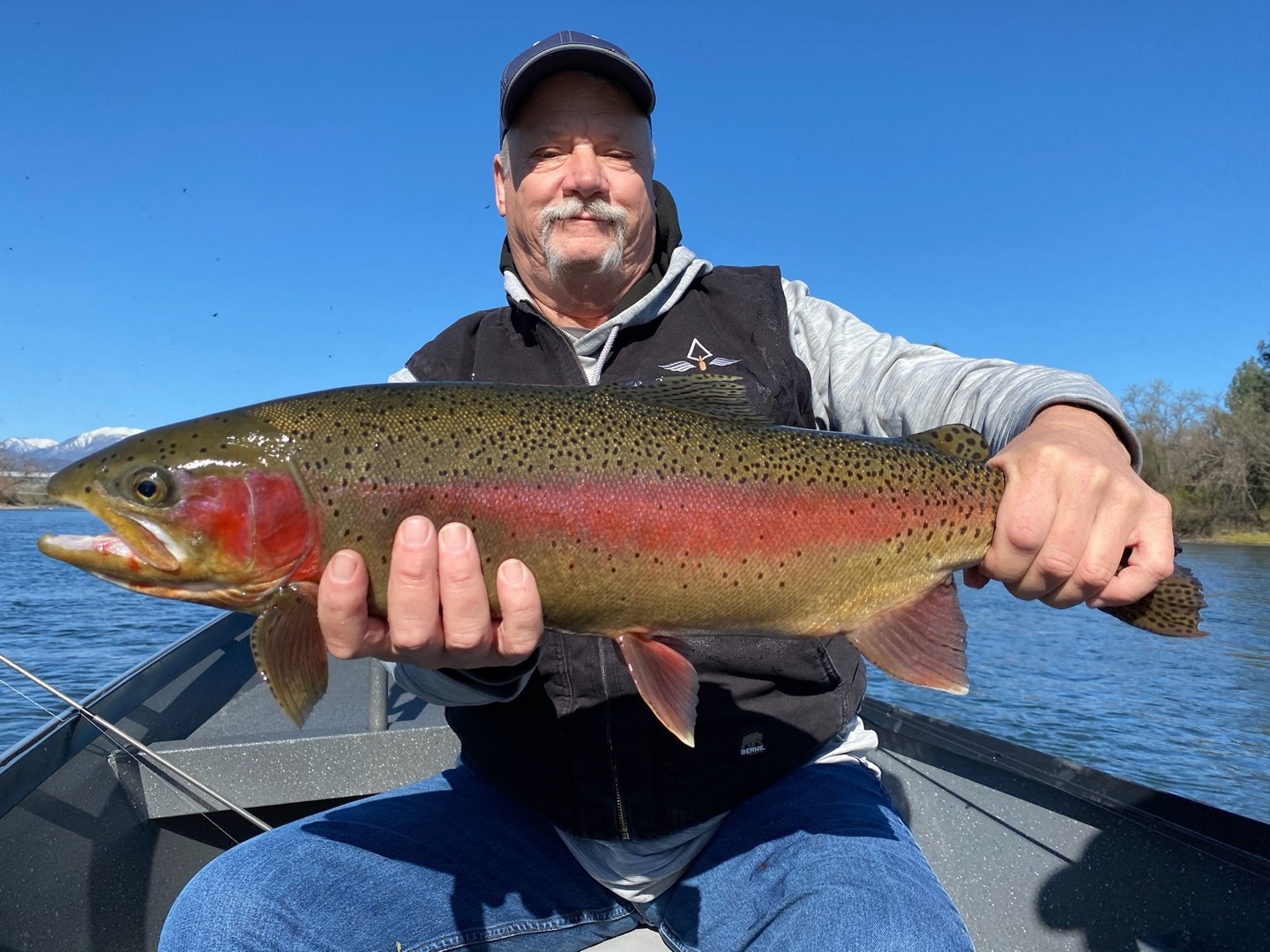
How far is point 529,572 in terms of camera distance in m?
2.18

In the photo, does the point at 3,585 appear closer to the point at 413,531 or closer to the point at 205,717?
the point at 205,717

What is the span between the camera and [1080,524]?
204 cm

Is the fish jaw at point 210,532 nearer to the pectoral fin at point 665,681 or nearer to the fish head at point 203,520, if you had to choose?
the fish head at point 203,520

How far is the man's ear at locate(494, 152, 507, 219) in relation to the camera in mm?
3986

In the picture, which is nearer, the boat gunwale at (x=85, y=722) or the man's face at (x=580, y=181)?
the boat gunwale at (x=85, y=722)

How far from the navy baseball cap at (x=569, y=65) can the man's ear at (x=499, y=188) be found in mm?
448

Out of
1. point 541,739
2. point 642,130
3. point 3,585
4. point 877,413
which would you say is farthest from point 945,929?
point 3,585

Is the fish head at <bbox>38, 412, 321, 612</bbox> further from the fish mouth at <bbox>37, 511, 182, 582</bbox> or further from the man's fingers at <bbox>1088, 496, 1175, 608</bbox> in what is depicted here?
the man's fingers at <bbox>1088, 496, 1175, 608</bbox>

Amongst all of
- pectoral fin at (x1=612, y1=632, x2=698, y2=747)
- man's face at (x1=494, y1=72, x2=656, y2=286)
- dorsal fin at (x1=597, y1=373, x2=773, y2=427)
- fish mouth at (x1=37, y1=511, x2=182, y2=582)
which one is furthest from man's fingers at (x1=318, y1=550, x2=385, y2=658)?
man's face at (x1=494, y1=72, x2=656, y2=286)

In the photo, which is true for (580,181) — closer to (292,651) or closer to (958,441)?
(958,441)

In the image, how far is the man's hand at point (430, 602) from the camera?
2.10 metres

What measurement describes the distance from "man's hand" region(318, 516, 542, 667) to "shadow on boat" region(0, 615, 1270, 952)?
1.24 metres

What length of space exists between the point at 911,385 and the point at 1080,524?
108 centimetres

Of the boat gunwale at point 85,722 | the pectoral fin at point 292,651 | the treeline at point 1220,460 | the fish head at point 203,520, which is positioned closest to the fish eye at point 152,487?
the fish head at point 203,520
